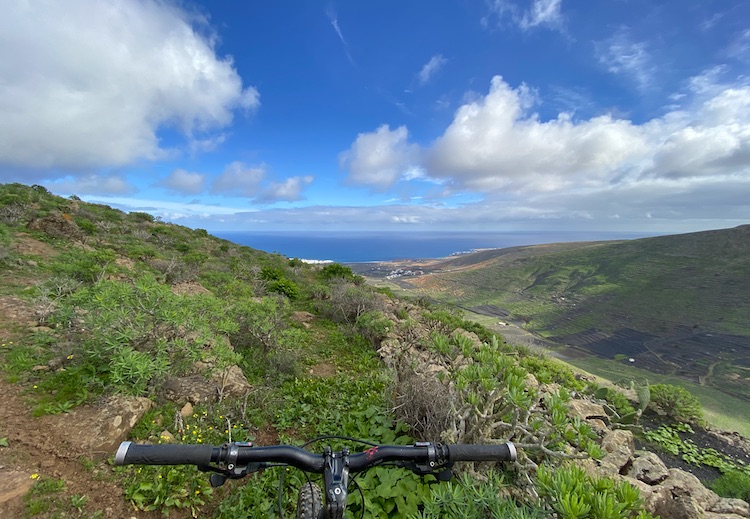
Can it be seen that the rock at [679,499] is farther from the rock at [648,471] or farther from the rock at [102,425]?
the rock at [102,425]

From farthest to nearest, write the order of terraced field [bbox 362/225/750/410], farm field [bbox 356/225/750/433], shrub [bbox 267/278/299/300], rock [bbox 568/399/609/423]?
terraced field [bbox 362/225/750/410], farm field [bbox 356/225/750/433], shrub [bbox 267/278/299/300], rock [bbox 568/399/609/423]

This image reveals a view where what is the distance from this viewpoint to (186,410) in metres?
4.05

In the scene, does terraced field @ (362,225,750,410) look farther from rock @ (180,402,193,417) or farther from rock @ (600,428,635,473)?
rock @ (180,402,193,417)

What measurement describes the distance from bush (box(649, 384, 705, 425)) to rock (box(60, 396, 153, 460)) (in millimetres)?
12403

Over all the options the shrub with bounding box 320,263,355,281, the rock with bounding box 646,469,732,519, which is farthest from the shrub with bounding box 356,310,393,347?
the shrub with bounding box 320,263,355,281

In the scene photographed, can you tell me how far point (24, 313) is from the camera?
18.7ft

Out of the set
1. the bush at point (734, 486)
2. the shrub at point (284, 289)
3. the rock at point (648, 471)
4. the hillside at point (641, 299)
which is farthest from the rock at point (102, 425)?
the hillside at point (641, 299)

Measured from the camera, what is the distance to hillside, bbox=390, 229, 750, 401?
31.8 meters

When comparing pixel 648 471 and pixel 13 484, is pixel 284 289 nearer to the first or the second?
pixel 13 484

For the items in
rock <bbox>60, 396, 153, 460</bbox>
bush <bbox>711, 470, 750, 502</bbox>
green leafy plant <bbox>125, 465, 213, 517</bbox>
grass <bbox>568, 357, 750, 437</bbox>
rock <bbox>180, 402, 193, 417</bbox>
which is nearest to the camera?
green leafy plant <bbox>125, 465, 213, 517</bbox>

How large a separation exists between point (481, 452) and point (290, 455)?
1.07m

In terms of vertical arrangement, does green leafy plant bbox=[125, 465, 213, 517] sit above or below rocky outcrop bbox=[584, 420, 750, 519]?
above

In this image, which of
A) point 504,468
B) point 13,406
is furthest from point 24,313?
point 504,468

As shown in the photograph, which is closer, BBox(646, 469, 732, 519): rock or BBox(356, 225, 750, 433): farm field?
BBox(646, 469, 732, 519): rock
